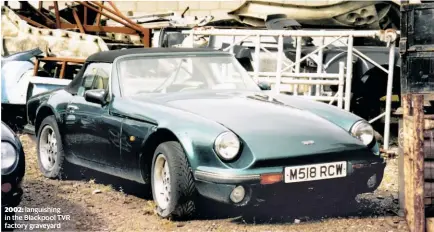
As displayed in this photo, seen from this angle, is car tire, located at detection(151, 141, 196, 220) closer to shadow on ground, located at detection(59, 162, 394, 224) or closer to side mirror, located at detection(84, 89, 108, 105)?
shadow on ground, located at detection(59, 162, 394, 224)

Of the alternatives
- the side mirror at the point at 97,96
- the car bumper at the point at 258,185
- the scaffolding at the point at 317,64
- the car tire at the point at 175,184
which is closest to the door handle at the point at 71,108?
the side mirror at the point at 97,96

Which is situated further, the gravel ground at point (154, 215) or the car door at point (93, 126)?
the car door at point (93, 126)

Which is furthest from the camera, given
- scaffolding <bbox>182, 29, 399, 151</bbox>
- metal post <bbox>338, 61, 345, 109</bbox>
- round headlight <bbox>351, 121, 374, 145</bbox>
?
metal post <bbox>338, 61, 345, 109</bbox>

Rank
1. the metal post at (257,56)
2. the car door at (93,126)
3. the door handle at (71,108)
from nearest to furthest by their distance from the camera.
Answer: the car door at (93,126)
the door handle at (71,108)
the metal post at (257,56)

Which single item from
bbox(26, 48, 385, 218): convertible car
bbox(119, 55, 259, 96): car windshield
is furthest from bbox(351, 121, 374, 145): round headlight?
bbox(119, 55, 259, 96): car windshield

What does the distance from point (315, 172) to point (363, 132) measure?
602mm

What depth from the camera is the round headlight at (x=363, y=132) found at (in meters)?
4.29

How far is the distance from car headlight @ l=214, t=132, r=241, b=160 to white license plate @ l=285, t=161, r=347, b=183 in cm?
33

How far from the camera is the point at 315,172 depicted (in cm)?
390

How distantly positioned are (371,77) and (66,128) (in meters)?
3.85

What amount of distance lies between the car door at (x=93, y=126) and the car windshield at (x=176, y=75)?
0.22m

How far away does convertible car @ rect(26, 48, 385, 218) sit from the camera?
3.84 meters

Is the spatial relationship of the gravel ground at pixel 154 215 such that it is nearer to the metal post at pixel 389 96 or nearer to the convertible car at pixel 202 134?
the convertible car at pixel 202 134

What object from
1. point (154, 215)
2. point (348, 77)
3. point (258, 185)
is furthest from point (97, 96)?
point (348, 77)
